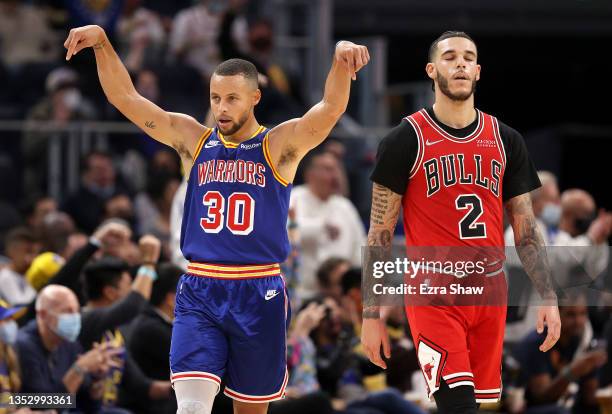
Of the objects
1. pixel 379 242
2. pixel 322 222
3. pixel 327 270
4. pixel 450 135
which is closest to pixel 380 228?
pixel 379 242

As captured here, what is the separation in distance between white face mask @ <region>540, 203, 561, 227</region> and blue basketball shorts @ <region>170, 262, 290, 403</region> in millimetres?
6262

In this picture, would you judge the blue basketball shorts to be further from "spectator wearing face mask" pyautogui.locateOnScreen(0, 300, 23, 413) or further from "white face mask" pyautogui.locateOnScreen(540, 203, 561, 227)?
"white face mask" pyautogui.locateOnScreen(540, 203, 561, 227)

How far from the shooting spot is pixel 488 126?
23.4 ft

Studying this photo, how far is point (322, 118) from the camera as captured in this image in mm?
7031

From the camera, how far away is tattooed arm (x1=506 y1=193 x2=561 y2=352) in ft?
23.1

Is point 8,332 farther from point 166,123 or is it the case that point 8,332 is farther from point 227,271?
point 227,271

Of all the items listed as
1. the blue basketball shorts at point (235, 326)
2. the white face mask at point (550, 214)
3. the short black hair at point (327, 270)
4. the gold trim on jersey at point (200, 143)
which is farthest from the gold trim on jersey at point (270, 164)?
the white face mask at point (550, 214)

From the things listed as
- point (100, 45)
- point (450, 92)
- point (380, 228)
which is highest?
point (100, 45)

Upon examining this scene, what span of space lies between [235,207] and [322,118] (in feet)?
2.32

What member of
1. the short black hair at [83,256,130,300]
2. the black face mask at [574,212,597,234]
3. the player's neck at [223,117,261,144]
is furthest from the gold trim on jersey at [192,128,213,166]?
the black face mask at [574,212,597,234]

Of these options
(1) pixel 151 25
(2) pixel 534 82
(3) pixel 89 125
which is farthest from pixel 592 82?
(3) pixel 89 125

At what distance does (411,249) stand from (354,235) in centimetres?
603

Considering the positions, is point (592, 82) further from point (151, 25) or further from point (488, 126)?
point (488, 126)

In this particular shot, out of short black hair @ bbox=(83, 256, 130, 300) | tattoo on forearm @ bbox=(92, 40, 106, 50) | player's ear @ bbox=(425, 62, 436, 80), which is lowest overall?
short black hair @ bbox=(83, 256, 130, 300)
